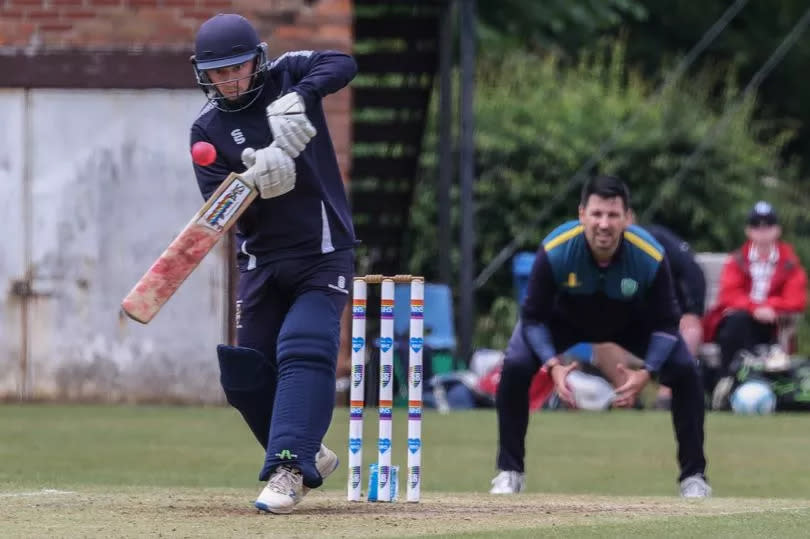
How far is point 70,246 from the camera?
47.2 ft

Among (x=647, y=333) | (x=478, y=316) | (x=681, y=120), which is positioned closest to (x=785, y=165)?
(x=681, y=120)

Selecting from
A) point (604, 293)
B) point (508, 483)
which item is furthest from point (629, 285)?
point (508, 483)

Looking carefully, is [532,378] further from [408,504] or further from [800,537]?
[800,537]

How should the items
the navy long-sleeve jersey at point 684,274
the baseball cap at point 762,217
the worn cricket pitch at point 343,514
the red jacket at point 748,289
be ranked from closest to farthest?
1. the worn cricket pitch at point 343,514
2. the navy long-sleeve jersey at point 684,274
3. the red jacket at point 748,289
4. the baseball cap at point 762,217

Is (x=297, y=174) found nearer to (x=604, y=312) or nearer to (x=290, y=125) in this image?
(x=290, y=125)

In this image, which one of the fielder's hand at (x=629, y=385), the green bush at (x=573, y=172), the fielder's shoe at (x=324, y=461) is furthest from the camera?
the green bush at (x=573, y=172)

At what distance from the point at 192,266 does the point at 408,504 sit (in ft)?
4.14

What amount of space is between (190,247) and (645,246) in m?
2.77

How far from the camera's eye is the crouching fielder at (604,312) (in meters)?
9.06

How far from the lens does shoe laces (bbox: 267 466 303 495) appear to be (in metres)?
6.95

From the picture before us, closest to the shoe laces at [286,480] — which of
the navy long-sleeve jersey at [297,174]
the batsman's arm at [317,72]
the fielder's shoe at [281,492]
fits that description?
the fielder's shoe at [281,492]

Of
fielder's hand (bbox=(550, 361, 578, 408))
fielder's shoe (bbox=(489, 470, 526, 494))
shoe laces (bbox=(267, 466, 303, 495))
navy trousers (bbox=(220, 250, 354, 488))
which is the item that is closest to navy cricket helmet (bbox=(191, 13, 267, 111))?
navy trousers (bbox=(220, 250, 354, 488))

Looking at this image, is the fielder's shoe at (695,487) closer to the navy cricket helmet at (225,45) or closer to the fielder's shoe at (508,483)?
the fielder's shoe at (508,483)

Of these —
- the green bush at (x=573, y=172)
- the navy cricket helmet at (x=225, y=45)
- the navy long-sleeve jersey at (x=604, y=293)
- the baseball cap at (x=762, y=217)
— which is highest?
the green bush at (x=573, y=172)
